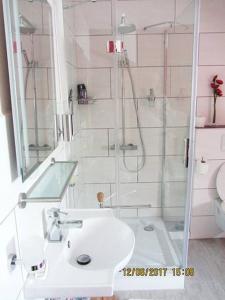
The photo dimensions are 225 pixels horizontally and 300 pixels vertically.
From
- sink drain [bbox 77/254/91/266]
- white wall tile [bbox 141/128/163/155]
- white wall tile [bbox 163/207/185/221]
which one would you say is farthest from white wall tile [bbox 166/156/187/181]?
sink drain [bbox 77/254/91/266]

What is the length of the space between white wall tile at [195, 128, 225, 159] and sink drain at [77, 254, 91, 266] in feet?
5.21

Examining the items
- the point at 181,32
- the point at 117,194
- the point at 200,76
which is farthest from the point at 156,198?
the point at 181,32

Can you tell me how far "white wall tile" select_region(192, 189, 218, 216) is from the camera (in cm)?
249

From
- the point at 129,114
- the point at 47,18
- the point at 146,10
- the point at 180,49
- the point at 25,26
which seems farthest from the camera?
the point at 129,114

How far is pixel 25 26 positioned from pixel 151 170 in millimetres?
1893

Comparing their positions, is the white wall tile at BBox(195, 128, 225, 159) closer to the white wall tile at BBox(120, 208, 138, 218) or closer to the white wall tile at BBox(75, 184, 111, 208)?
the white wall tile at BBox(120, 208, 138, 218)

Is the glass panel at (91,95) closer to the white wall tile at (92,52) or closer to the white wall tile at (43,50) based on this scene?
the white wall tile at (92,52)

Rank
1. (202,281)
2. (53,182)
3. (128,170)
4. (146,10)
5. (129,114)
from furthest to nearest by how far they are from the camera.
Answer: (128,170) → (129,114) → (146,10) → (202,281) → (53,182)

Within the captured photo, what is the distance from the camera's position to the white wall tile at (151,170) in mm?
2562

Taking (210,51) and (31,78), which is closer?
(31,78)

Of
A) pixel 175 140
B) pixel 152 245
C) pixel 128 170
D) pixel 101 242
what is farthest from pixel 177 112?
pixel 101 242

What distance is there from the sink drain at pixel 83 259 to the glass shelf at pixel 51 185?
34 centimetres

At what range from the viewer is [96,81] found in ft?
7.77

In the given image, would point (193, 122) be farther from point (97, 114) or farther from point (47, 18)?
point (47, 18)
